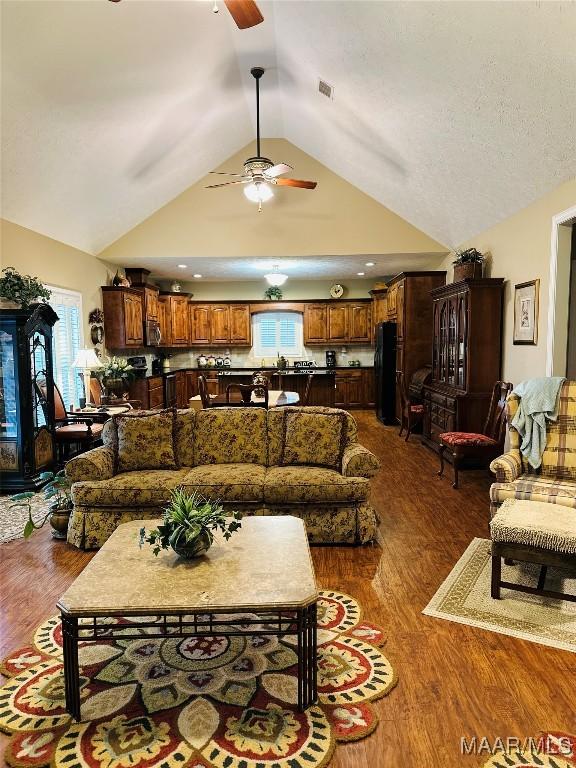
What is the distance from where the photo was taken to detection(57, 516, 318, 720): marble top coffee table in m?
1.82

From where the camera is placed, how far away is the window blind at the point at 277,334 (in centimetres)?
1041

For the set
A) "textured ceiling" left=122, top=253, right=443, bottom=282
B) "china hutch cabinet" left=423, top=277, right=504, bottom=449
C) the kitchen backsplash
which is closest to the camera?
"china hutch cabinet" left=423, top=277, right=504, bottom=449

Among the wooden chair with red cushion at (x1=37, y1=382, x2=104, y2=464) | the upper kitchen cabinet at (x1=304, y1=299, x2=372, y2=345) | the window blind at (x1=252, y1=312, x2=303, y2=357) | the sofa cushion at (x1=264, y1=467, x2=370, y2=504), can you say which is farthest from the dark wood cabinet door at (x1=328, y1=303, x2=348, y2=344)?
the sofa cushion at (x1=264, y1=467, x2=370, y2=504)

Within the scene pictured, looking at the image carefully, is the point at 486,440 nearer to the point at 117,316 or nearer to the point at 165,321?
the point at 117,316

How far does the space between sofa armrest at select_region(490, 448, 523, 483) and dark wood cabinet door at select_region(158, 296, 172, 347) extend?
725cm

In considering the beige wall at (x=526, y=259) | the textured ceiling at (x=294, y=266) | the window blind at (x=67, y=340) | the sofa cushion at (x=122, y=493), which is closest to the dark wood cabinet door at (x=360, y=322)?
the textured ceiling at (x=294, y=266)

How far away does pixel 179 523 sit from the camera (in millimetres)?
2150

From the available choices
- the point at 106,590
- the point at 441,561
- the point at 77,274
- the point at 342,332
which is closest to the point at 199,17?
the point at 77,274

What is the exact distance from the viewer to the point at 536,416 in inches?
139

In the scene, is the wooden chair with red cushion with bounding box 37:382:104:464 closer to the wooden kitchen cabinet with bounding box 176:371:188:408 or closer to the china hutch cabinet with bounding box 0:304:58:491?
the china hutch cabinet with bounding box 0:304:58:491

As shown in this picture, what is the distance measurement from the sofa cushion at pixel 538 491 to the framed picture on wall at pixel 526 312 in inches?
73.1

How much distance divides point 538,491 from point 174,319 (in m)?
7.79

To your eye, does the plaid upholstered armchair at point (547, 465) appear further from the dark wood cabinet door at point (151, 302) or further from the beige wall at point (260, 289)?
the beige wall at point (260, 289)

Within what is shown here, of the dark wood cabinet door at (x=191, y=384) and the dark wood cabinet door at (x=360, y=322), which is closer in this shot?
the dark wood cabinet door at (x=360, y=322)
